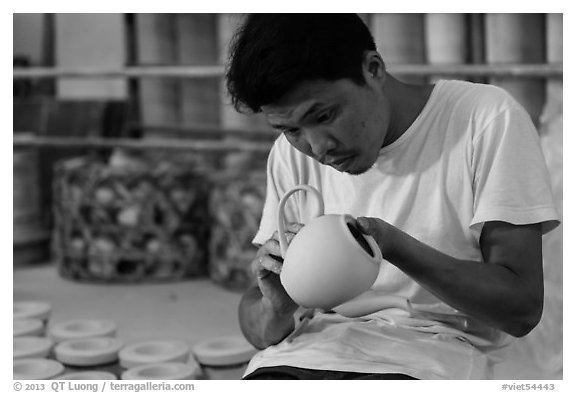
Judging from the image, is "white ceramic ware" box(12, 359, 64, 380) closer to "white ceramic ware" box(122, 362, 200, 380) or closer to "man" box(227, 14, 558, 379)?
"white ceramic ware" box(122, 362, 200, 380)

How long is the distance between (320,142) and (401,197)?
0.54ft

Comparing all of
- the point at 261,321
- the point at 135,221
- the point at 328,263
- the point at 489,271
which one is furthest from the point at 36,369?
the point at 135,221

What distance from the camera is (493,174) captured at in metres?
1.06

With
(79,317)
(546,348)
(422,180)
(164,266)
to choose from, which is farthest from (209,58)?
(422,180)

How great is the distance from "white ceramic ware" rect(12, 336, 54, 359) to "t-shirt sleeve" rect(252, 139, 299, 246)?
0.82 meters

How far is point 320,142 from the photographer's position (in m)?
1.04

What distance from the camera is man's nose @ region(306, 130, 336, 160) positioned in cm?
103

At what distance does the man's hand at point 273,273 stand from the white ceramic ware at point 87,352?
763mm

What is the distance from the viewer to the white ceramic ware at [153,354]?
1.72m

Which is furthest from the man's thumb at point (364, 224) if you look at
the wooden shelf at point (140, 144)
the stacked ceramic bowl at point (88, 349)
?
the wooden shelf at point (140, 144)

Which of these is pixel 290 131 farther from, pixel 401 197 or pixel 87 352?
pixel 87 352

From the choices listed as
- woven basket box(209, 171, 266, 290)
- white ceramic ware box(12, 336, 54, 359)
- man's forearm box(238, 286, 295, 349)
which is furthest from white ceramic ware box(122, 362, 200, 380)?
woven basket box(209, 171, 266, 290)
